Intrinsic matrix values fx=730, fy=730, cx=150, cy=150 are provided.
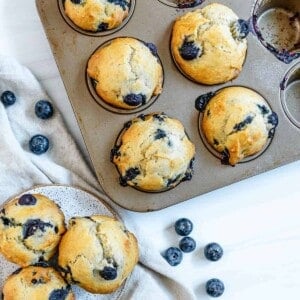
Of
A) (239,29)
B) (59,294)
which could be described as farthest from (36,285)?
(239,29)

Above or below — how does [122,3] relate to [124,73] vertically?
above

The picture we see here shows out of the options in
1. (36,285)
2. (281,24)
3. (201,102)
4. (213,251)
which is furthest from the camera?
(281,24)

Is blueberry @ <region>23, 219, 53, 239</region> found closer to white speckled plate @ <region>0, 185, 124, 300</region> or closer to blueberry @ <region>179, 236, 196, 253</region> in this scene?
white speckled plate @ <region>0, 185, 124, 300</region>

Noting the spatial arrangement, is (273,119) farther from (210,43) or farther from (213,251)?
(213,251)

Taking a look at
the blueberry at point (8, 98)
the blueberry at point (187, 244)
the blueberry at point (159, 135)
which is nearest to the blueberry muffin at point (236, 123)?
the blueberry at point (159, 135)

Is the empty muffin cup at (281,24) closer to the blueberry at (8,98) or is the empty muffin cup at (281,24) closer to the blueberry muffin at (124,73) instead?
the blueberry muffin at (124,73)

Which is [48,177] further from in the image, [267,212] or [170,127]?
[267,212]
